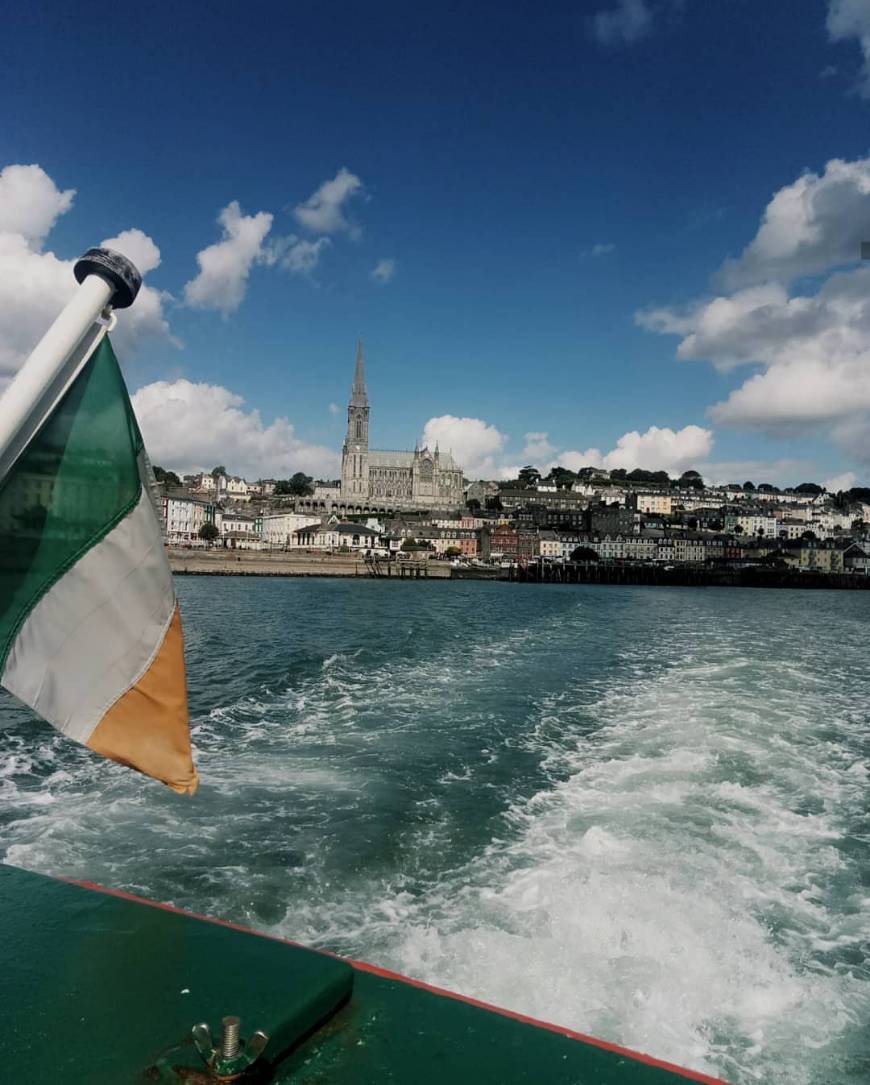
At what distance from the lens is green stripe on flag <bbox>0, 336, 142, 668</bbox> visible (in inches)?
106

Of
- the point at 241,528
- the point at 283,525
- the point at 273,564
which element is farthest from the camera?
the point at 241,528

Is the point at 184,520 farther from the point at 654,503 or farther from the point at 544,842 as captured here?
the point at 544,842

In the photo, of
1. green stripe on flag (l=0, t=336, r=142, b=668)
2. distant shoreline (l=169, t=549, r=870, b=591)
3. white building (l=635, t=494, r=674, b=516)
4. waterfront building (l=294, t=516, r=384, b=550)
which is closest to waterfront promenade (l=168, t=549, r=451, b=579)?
distant shoreline (l=169, t=549, r=870, b=591)

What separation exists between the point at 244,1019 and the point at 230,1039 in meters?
0.27

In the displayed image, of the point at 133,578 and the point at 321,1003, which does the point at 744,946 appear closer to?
the point at 321,1003

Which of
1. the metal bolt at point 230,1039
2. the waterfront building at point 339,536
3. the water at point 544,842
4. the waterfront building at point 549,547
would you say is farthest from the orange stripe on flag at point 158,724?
the waterfront building at point 549,547

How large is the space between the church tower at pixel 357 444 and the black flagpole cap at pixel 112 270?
178933 millimetres

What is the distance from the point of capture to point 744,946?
5578 millimetres

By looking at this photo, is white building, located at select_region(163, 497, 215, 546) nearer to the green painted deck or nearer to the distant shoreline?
the distant shoreline

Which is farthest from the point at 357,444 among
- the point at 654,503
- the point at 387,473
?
the point at 654,503

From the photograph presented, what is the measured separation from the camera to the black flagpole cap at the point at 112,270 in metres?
2.43

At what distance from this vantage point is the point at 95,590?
115 inches

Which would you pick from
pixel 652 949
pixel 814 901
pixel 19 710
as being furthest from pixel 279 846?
pixel 19 710

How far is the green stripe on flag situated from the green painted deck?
1.23 meters
